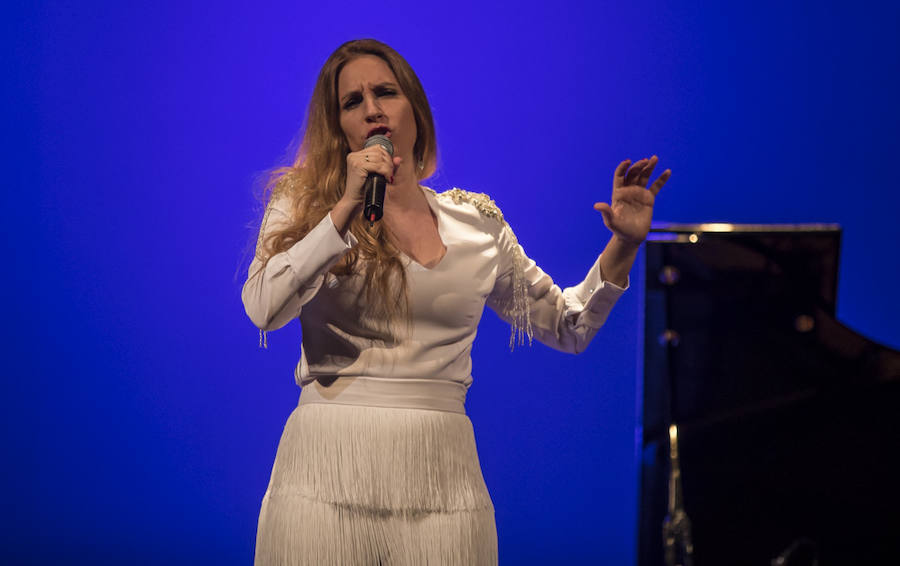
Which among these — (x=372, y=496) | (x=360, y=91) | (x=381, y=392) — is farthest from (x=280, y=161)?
(x=372, y=496)

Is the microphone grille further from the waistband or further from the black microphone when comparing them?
the waistband

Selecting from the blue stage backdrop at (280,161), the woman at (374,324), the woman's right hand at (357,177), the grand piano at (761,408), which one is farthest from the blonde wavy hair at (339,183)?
the blue stage backdrop at (280,161)

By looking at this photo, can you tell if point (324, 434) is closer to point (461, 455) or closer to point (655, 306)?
point (461, 455)

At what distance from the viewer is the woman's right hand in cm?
114

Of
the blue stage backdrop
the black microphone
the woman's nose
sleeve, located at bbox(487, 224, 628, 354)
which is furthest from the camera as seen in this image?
the blue stage backdrop

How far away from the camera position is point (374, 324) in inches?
50.1

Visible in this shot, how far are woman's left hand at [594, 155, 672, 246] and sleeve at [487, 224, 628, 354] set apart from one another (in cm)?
10

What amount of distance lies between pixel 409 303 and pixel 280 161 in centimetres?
128

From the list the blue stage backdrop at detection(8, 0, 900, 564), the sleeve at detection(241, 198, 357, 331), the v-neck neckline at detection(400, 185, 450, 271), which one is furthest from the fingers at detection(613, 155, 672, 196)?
the blue stage backdrop at detection(8, 0, 900, 564)

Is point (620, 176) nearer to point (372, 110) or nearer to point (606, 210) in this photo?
point (606, 210)

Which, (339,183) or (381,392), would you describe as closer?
(381,392)

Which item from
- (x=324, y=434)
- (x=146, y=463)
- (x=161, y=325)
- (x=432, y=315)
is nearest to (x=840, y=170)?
(x=432, y=315)

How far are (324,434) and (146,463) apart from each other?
1.55 metres

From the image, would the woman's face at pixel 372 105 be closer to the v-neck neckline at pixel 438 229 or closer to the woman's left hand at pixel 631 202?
the v-neck neckline at pixel 438 229
